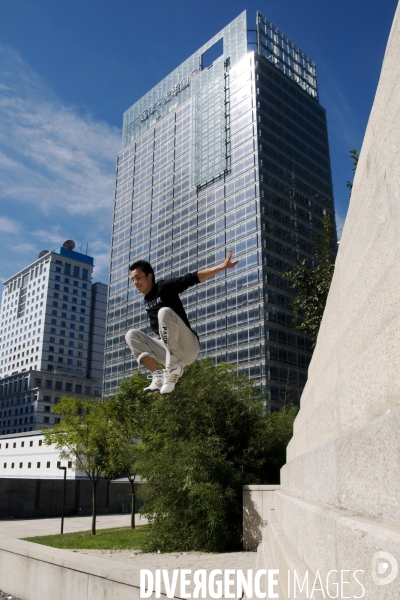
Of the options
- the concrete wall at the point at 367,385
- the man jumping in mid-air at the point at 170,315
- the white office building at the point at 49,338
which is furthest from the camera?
the white office building at the point at 49,338

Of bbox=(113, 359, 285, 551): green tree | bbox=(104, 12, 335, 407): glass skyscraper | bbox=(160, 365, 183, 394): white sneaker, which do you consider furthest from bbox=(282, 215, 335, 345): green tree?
bbox=(104, 12, 335, 407): glass skyscraper

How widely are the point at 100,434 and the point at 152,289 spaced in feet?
86.7

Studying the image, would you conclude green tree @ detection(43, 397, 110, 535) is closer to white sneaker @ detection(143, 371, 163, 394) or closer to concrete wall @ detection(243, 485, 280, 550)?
concrete wall @ detection(243, 485, 280, 550)

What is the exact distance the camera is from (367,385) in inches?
105

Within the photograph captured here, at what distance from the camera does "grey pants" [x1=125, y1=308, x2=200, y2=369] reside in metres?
5.60

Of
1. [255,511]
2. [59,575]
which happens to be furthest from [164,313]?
[255,511]

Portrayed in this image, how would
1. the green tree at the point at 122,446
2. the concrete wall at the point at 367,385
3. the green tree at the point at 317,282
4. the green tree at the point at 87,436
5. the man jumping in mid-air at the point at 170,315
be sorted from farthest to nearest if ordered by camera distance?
the green tree at the point at 87,436
the green tree at the point at 122,446
the green tree at the point at 317,282
the man jumping in mid-air at the point at 170,315
the concrete wall at the point at 367,385

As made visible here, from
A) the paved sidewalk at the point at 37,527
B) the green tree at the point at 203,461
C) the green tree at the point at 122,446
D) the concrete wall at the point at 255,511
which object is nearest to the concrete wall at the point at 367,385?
the concrete wall at the point at 255,511

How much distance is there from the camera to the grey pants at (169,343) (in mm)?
5598

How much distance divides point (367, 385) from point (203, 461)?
15.6 m

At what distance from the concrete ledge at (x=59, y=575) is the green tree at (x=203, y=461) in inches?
344

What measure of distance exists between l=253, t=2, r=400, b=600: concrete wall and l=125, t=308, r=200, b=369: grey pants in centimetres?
232

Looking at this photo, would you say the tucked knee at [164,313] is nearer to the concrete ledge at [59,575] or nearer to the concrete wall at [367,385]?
the concrete wall at [367,385]

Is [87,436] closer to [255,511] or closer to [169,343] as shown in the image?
[255,511]
